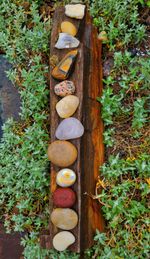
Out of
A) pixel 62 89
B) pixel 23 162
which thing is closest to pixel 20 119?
pixel 23 162

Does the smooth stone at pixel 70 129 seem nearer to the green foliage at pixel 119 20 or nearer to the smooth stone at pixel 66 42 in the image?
the smooth stone at pixel 66 42

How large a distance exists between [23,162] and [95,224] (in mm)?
587

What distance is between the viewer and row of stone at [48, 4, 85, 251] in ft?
6.81

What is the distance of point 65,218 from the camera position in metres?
2.07

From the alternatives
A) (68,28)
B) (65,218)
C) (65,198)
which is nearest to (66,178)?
(65,198)

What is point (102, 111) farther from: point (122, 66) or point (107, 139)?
point (122, 66)

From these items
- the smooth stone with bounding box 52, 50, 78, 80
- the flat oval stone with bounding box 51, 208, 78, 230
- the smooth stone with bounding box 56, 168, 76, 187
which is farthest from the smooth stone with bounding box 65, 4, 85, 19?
the flat oval stone with bounding box 51, 208, 78, 230

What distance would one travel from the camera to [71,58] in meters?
2.25

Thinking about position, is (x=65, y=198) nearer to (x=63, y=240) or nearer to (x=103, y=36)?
(x=63, y=240)

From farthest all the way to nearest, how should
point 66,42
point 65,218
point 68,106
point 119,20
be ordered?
point 119,20 < point 66,42 < point 68,106 < point 65,218

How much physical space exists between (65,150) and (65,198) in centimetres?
25

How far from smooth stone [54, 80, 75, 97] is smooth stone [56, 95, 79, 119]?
0.10 ft

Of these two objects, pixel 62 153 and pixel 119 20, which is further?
pixel 119 20

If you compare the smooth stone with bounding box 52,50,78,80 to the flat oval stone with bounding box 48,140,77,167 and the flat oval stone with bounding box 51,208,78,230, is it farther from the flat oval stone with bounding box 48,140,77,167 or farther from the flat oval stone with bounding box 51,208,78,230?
the flat oval stone with bounding box 51,208,78,230
